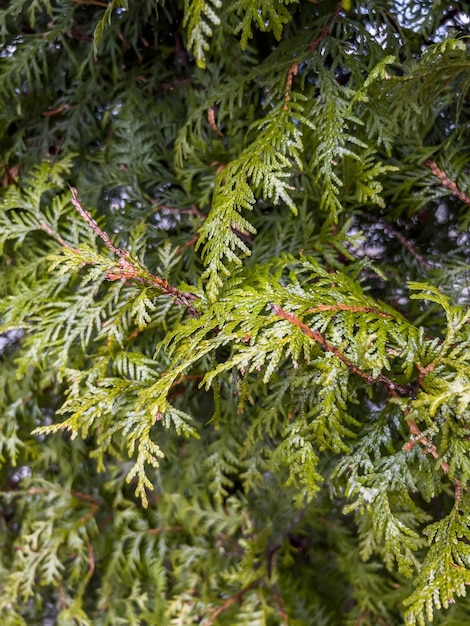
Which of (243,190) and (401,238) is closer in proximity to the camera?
(243,190)

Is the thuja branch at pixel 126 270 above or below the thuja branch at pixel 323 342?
above

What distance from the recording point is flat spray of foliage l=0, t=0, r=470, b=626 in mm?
640

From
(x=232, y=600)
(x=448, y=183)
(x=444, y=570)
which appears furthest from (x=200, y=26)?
(x=232, y=600)

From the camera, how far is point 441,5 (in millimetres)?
822

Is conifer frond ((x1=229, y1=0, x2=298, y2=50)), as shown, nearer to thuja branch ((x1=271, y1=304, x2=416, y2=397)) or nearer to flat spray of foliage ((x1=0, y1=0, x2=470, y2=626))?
flat spray of foliage ((x1=0, y1=0, x2=470, y2=626))

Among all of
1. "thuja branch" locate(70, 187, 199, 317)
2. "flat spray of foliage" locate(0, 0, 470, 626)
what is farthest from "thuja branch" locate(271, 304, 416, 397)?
"thuja branch" locate(70, 187, 199, 317)

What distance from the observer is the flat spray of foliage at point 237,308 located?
2.10 feet

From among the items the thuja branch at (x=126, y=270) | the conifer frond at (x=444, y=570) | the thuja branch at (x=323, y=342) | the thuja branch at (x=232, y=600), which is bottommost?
the thuja branch at (x=232, y=600)

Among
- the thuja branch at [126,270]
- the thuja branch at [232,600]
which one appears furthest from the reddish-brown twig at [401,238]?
the thuja branch at [232,600]

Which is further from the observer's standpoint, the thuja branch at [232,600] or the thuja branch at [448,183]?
the thuja branch at [232,600]

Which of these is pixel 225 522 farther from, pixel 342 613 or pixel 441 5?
pixel 441 5

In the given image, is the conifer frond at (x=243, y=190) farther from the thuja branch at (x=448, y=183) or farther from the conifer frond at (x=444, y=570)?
the conifer frond at (x=444, y=570)

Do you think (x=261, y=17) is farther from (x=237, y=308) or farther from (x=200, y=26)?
(x=237, y=308)

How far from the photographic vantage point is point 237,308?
2.15 feet
